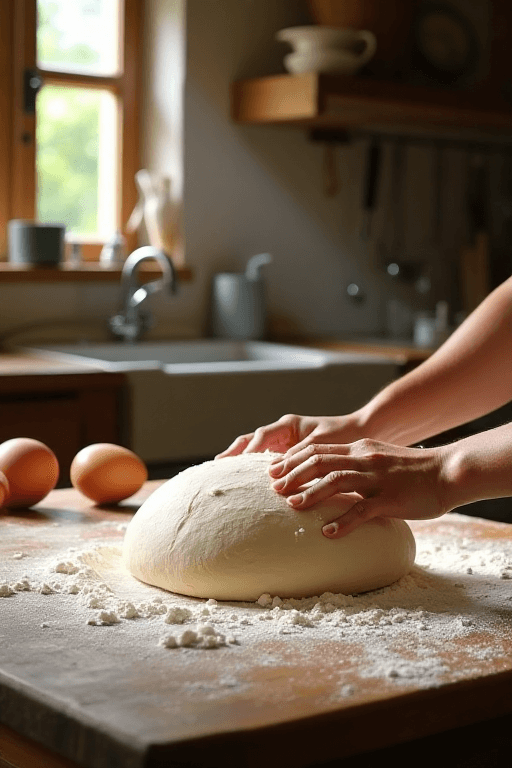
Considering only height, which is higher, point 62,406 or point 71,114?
point 71,114

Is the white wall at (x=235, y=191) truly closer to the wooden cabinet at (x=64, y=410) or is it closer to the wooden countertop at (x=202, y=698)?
the wooden cabinet at (x=64, y=410)

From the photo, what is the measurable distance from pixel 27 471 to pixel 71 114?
2.12m

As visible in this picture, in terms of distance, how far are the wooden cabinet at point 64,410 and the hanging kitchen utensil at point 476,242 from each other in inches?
73.5

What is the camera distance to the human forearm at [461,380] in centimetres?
150

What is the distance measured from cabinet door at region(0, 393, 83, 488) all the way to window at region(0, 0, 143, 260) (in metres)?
0.90

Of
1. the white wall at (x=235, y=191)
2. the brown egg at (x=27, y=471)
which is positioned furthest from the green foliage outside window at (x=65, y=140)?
the brown egg at (x=27, y=471)

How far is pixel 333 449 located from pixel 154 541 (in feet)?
0.71

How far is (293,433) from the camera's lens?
4.68ft

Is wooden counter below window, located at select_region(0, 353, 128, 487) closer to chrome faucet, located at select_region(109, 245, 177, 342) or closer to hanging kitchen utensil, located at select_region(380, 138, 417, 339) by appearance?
chrome faucet, located at select_region(109, 245, 177, 342)

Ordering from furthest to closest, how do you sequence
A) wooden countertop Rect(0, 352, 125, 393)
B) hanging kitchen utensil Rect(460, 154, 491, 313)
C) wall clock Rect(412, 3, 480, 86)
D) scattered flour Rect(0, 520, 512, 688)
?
hanging kitchen utensil Rect(460, 154, 491, 313) < wall clock Rect(412, 3, 480, 86) < wooden countertop Rect(0, 352, 125, 393) < scattered flour Rect(0, 520, 512, 688)

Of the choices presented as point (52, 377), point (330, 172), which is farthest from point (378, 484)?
point (330, 172)

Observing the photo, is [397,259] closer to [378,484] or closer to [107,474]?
[107,474]

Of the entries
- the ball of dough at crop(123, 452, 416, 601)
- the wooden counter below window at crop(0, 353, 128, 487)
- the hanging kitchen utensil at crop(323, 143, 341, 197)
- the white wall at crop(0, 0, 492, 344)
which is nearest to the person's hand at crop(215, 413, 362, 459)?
the ball of dough at crop(123, 452, 416, 601)

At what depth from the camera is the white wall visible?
10.9ft
